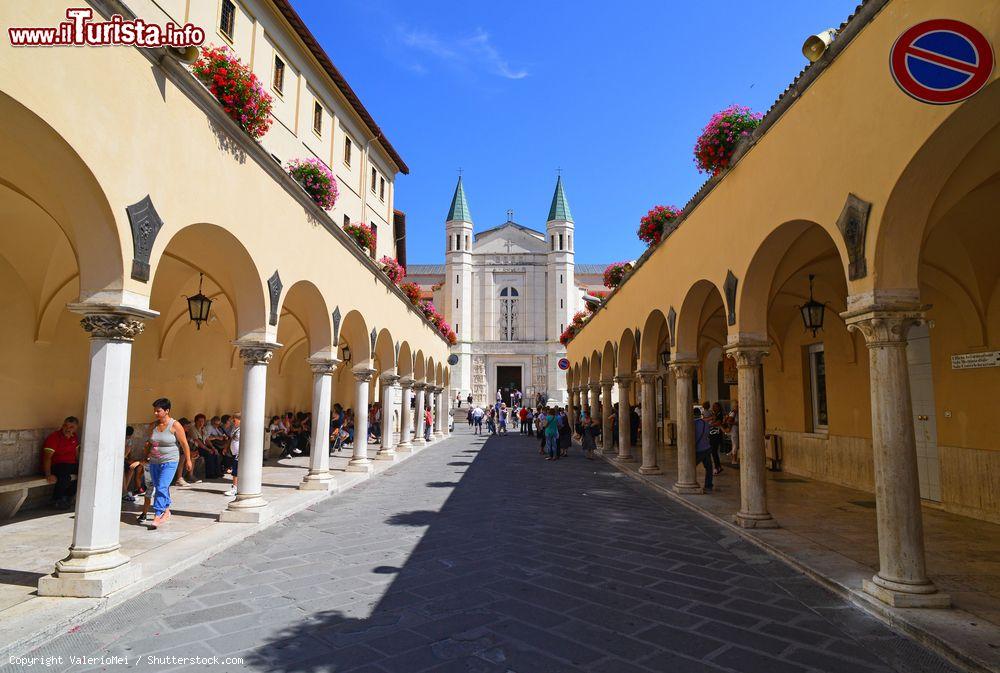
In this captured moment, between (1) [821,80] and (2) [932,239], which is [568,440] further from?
(1) [821,80]

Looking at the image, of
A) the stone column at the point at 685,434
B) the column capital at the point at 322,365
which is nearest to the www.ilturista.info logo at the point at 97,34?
the column capital at the point at 322,365

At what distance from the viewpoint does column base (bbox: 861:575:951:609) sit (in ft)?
14.9

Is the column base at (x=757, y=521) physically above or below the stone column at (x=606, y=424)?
below

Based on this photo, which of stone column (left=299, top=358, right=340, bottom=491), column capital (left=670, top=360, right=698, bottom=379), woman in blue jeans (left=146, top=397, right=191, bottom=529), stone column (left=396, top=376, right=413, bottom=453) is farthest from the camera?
stone column (left=396, top=376, right=413, bottom=453)

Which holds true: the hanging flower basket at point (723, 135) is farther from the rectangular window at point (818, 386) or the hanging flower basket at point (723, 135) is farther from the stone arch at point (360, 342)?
the stone arch at point (360, 342)

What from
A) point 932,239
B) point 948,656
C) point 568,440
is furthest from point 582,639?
point 568,440

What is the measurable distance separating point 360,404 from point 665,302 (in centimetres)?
737

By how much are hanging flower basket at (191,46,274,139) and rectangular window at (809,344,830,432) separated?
1167 cm

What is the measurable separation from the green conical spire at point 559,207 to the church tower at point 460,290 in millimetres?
7409

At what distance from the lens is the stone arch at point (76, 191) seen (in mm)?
4527

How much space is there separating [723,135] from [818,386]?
675 cm

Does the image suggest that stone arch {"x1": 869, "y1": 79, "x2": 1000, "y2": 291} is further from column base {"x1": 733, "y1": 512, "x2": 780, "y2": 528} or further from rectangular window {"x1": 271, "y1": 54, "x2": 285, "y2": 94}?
rectangular window {"x1": 271, "y1": 54, "x2": 285, "y2": 94}

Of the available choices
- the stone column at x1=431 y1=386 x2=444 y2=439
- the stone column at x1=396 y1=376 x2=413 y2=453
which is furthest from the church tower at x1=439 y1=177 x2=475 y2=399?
the stone column at x1=396 y1=376 x2=413 y2=453

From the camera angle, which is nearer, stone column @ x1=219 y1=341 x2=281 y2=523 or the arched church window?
stone column @ x1=219 y1=341 x2=281 y2=523
